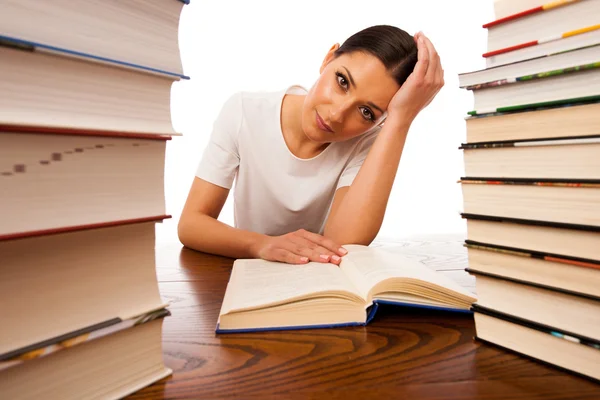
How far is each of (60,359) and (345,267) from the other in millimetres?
509

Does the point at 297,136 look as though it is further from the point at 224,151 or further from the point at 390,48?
the point at 390,48

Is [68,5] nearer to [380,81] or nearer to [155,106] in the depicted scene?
[155,106]

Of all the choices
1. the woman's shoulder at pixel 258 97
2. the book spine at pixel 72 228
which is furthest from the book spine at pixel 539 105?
the woman's shoulder at pixel 258 97

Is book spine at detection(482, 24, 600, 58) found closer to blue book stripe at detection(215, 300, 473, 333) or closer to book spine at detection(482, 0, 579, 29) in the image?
book spine at detection(482, 0, 579, 29)

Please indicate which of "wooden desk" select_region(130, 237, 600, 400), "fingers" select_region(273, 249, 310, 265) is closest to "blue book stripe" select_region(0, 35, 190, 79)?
"wooden desk" select_region(130, 237, 600, 400)

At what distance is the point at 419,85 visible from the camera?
1151 millimetres

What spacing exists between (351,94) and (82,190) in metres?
0.81

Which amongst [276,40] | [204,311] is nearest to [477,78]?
[204,311]

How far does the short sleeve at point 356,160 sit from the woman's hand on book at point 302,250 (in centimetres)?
50

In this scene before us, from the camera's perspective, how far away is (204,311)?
0.65m

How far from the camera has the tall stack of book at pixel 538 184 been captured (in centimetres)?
43

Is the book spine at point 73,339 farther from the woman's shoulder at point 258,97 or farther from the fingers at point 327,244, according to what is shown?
the woman's shoulder at point 258,97

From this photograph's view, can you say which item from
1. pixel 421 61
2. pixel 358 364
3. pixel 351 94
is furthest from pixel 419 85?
pixel 358 364

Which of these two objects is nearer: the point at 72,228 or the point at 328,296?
the point at 72,228
